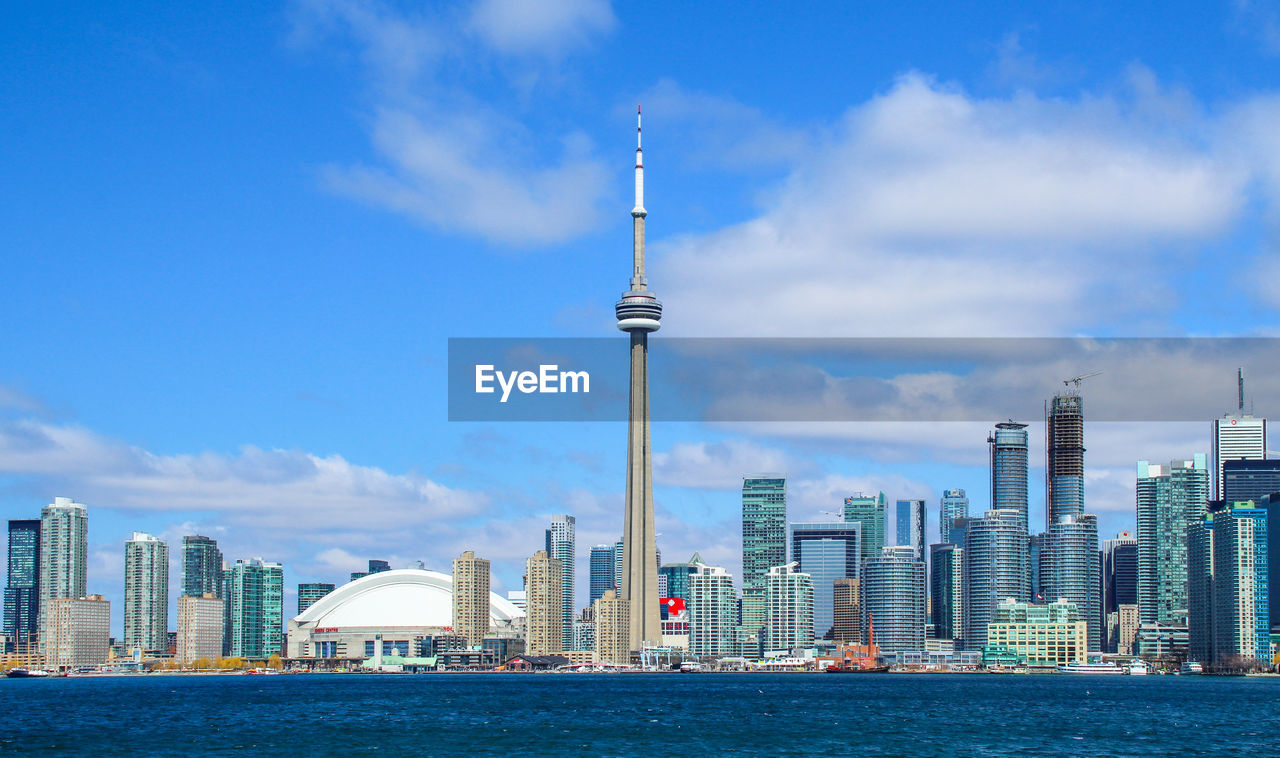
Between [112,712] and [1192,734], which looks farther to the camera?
[112,712]

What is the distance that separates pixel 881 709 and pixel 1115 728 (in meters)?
34.0

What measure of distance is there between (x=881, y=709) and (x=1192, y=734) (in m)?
39.8

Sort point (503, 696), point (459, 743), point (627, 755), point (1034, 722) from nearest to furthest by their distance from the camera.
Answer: point (627, 755) < point (459, 743) < point (1034, 722) < point (503, 696)

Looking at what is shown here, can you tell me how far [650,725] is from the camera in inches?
4651

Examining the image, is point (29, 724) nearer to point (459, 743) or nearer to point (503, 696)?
point (459, 743)

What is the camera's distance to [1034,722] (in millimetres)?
122188

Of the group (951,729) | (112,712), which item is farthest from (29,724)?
(951,729)

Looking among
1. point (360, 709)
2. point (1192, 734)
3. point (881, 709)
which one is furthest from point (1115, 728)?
point (360, 709)

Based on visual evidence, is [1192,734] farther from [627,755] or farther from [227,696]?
[227,696]

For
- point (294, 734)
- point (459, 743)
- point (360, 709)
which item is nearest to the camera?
point (459, 743)

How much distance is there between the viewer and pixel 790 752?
305 ft

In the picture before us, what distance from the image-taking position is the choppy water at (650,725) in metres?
97.1

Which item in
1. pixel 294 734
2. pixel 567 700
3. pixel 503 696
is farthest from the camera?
pixel 503 696

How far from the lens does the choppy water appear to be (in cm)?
9706
